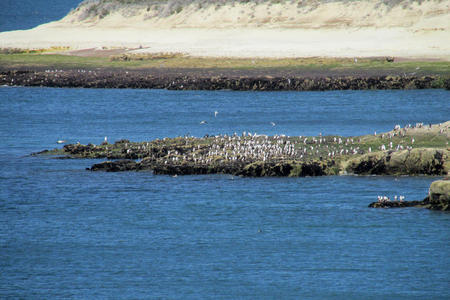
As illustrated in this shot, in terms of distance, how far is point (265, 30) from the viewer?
317ft

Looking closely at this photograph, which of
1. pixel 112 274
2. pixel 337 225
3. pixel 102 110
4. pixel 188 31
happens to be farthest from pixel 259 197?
pixel 188 31

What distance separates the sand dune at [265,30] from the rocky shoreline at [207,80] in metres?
8.61

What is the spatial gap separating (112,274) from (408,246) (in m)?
8.76

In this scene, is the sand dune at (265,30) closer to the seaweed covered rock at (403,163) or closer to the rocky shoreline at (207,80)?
the rocky shoreline at (207,80)

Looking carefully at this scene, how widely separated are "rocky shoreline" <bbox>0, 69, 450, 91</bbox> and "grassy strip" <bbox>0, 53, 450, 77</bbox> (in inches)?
93.8

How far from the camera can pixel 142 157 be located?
38125 millimetres

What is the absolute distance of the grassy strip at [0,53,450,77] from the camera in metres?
73.8

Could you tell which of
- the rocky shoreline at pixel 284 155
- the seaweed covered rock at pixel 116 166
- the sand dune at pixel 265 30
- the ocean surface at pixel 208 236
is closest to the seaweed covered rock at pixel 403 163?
the rocky shoreline at pixel 284 155

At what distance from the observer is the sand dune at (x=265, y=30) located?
277 feet

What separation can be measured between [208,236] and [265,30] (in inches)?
2823

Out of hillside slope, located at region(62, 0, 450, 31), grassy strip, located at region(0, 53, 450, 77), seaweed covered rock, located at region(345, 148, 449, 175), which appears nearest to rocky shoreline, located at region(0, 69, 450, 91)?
grassy strip, located at region(0, 53, 450, 77)

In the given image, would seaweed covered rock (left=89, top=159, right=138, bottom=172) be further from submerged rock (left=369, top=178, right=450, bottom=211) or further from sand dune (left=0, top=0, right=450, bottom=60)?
sand dune (left=0, top=0, right=450, bottom=60)

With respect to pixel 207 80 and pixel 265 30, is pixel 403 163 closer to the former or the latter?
pixel 207 80

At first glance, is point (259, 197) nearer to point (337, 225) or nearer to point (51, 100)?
point (337, 225)
